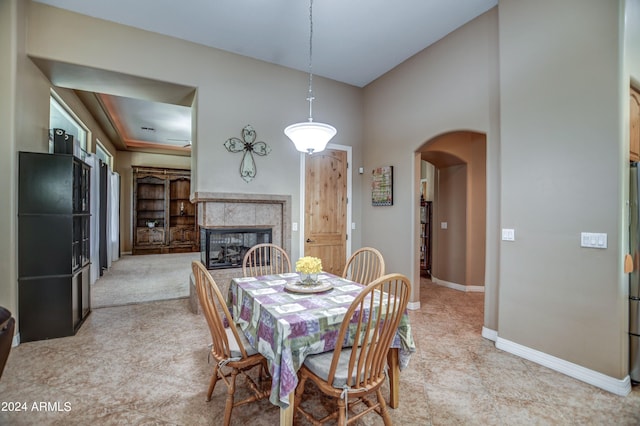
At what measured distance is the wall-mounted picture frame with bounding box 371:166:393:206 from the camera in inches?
174

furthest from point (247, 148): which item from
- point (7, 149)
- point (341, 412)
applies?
point (341, 412)

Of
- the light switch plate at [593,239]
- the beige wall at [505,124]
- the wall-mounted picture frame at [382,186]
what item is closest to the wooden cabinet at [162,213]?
the beige wall at [505,124]

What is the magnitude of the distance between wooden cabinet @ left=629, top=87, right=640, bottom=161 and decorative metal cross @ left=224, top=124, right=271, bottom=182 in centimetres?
386

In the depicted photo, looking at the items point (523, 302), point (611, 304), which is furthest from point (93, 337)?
point (611, 304)

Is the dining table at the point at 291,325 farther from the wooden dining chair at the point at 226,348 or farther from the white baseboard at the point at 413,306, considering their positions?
the white baseboard at the point at 413,306

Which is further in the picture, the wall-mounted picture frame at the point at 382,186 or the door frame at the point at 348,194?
the door frame at the point at 348,194

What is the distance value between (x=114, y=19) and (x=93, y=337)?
136 inches

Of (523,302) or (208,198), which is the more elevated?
(208,198)

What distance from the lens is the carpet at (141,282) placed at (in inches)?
176

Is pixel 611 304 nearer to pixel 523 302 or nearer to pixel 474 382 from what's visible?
pixel 523 302

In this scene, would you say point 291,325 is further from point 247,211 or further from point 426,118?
point 426,118

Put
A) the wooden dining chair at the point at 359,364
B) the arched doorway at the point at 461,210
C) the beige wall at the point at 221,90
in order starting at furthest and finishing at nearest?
the arched doorway at the point at 461,210
the beige wall at the point at 221,90
the wooden dining chair at the point at 359,364

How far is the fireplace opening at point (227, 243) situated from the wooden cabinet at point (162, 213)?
585 centimetres

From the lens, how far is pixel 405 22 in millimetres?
3396
